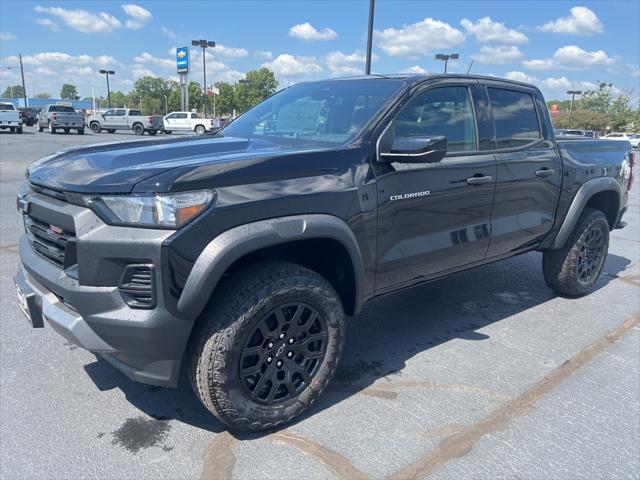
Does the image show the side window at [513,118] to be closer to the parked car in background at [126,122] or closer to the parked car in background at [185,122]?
the parked car in background at [185,122]

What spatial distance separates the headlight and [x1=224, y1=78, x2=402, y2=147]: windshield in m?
1.04

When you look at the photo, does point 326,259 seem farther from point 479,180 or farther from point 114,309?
point 479,180

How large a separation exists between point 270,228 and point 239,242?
0.60 ft

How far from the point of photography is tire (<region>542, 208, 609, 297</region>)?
4.66 m

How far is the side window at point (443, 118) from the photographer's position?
3.25 metres

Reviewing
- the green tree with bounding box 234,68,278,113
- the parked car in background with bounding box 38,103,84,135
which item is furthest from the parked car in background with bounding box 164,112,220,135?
the green tree with bounding box 234,68,278,113

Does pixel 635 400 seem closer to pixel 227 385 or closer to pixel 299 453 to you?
pixel 299 453

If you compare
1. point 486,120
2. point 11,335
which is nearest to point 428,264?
point 486,120

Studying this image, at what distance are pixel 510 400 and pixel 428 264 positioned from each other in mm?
939

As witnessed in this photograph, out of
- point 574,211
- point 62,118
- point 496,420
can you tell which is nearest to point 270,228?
point 496,420

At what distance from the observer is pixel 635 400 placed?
10.3 feet

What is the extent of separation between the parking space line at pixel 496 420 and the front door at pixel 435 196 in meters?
0.91

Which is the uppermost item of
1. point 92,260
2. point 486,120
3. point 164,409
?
point 486,120

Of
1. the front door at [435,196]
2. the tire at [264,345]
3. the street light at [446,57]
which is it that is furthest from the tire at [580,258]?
the street light at [446,57]
